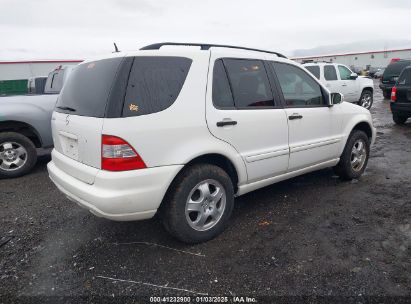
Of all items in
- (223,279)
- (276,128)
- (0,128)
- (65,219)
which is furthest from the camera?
(0,128)

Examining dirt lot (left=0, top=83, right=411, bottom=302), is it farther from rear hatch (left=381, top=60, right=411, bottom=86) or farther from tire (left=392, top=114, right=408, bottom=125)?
rear hatch (left=381, top=60, right=411, bottom=86)

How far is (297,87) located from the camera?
3.92 meters

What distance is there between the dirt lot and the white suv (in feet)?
1.25

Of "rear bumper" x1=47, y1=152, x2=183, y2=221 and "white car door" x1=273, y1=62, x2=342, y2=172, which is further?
"white car door" x1=273, y1=62, x2=342, y2=172

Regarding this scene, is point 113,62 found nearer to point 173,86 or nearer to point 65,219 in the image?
point 173,86

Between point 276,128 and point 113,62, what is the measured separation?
70.9 inches

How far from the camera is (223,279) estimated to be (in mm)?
2604

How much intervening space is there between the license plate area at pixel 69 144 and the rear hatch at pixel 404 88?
8281mm

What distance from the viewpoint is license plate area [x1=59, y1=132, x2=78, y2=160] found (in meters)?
2.93

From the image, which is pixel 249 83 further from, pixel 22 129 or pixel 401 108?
pixel 401 108

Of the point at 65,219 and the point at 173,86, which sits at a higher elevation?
the point at 173,86

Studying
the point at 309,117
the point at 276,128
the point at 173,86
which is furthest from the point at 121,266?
the point at 309,117

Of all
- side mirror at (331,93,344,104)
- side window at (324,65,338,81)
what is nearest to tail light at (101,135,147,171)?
side mirror at (331,93,344,104)

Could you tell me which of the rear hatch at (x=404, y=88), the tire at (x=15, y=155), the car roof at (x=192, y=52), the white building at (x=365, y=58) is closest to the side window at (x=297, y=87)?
the car roof at (x=192, y=52)
